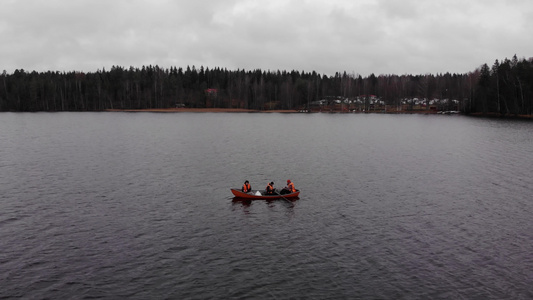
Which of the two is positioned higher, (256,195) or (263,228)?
(256,195)

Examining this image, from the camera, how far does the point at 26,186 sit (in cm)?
5688

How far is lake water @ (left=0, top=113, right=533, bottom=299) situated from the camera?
29.5 m

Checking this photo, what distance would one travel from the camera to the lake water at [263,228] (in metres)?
29.5

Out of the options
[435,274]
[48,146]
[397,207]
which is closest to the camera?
[435,274]

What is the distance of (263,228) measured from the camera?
41.1 metres

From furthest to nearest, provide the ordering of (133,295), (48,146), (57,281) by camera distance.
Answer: (48,146) < (57,281) < (133,295)

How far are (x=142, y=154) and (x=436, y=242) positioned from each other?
213 feet

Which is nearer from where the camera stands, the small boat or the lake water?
the lake water

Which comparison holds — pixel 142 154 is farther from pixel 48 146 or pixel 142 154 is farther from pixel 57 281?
pixel 57 281

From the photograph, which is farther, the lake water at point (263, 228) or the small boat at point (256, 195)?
the small boat at point (256, 195)

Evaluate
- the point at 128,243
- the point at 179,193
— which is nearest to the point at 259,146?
the point at 179,193

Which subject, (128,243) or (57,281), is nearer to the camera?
(57,281)

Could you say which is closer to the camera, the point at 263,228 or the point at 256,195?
the point at 263,228

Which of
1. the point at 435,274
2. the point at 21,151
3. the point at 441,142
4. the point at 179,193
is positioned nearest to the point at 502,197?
the point at 435,274
